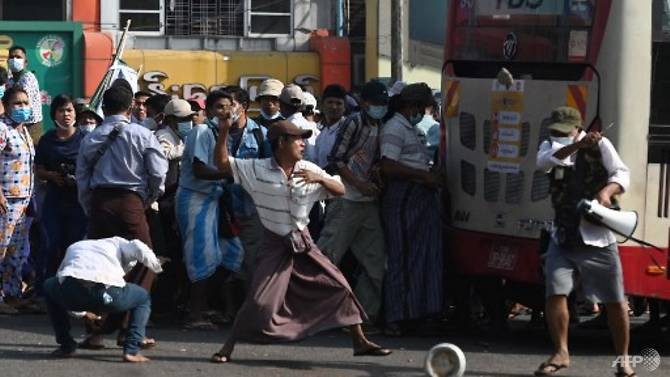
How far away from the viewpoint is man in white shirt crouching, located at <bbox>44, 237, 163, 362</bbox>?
32.1ft

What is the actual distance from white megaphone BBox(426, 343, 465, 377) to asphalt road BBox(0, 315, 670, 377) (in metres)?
0.43

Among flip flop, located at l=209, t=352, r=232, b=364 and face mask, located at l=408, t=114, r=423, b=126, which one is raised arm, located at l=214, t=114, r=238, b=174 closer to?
flip flop, located at l=209, t=352, r=232, b=364

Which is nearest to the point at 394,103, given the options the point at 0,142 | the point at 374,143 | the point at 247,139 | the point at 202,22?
the point at 374,143

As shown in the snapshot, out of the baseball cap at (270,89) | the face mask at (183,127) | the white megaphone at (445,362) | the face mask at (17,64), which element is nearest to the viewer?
the white megaphone at (445,362)

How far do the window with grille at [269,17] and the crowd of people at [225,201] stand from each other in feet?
54.8

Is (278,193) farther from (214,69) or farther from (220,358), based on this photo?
(214,69)

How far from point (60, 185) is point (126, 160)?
5.19 ft

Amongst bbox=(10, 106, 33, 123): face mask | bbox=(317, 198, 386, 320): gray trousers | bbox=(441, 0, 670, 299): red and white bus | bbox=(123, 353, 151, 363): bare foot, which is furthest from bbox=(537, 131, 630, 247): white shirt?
bbox=(10, 106, 33, 123): face mask

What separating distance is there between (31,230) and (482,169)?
403 cm

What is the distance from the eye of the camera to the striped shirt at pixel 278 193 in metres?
10.1

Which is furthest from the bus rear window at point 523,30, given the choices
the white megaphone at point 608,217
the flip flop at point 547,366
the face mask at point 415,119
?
the flip flop at point 547,366

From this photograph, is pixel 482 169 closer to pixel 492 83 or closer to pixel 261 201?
pixel 492 83

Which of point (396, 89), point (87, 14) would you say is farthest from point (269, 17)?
point (396, 89)

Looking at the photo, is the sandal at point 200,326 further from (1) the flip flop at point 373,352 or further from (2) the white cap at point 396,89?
(2) the white cap at point 396,89
